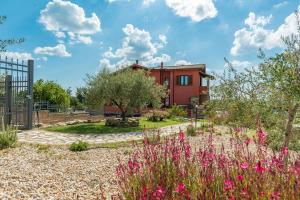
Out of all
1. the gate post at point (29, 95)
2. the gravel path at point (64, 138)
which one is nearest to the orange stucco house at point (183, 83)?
the gate post at point (29, 95)

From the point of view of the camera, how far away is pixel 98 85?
2083 cm

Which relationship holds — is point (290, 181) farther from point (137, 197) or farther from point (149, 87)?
point (149, 87)

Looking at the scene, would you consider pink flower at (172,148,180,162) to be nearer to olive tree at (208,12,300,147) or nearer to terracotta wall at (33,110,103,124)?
olive tree at (208,12,300,147)

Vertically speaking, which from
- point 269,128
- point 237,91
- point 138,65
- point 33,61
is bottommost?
Result: point 269,128

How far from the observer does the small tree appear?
20500 millimetres

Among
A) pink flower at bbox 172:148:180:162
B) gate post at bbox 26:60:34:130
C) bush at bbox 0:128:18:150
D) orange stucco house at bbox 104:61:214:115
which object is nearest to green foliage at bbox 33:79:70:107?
orange stucco house at bbox 104:61:214:115

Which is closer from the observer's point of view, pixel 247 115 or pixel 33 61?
pixel 247 115

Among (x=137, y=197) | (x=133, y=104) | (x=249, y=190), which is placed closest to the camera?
(x=249, y=190)

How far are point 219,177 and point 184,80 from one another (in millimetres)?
36288

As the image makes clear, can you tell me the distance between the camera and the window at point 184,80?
3894cm

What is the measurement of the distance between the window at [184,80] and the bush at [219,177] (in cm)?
3528

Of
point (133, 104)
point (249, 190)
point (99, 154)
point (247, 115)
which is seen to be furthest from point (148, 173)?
point (133, 104)

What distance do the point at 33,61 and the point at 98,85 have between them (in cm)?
506

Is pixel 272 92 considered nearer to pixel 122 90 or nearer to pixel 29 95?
pixel 29 95
